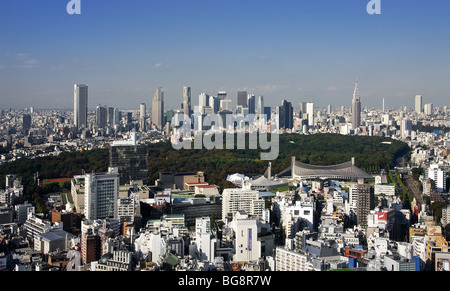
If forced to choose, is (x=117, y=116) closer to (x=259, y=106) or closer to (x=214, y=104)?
(x=214, y=104)

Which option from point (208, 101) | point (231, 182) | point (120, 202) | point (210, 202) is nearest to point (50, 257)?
point (120, 202)

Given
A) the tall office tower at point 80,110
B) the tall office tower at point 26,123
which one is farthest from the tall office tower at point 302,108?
the tall office tower at point 26,123

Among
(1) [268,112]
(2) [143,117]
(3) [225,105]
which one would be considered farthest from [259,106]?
(2) [143,117]

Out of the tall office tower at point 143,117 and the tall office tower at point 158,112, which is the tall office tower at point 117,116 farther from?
the tall office tower at point 158,112

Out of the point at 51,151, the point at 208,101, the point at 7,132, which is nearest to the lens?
the point at 7,132

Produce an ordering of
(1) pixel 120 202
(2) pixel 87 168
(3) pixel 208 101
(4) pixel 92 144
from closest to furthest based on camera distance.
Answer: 1. (1) pixel 120 202
2. (2) pixel 87 168
3. (4) pixel 92 144
4. (3) pixel 208 101
